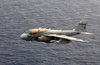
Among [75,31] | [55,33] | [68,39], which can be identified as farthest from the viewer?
[75,31]

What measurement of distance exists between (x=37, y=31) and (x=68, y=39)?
33.9 feet

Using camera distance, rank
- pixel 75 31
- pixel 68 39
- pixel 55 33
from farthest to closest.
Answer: pixel 75 31 → pixel 55 33 → pixel 68 39

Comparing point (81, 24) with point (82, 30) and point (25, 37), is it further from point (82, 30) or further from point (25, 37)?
point (25, 37)

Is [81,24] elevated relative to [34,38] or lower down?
elevated

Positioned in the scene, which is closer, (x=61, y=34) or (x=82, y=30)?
(x=61, y=34)

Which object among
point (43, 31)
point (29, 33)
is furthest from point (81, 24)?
point (29, 33)

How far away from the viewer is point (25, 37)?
52.3m

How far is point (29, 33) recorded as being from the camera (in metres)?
52.6

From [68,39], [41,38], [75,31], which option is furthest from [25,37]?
[75,31]

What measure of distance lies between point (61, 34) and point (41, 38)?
7.74m

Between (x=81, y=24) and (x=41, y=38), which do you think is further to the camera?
(x=81, y=24)

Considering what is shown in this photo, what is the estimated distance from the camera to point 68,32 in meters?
57.2

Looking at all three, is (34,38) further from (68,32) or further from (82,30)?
(82,30)

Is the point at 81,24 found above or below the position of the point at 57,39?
above
